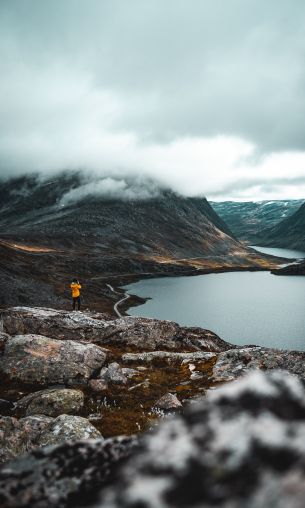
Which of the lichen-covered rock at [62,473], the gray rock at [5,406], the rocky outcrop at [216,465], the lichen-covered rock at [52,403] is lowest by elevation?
the gray rock at [5,406]

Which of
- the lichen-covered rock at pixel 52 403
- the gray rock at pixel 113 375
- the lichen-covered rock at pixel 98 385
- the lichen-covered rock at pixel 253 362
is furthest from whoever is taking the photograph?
the lichen-covered rock at pixel 253 362

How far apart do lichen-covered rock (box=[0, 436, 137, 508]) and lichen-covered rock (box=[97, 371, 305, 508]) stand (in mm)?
1377

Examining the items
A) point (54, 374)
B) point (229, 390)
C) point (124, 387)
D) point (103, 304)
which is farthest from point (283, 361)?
point (103, 304)

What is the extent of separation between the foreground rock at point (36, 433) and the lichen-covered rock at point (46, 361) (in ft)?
32.2

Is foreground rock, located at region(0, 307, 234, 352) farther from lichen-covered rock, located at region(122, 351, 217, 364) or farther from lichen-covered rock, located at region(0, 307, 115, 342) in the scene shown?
lichen-covered rock, located at region(122, 351, 217, 364)

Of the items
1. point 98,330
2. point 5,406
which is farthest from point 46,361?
point 98,330

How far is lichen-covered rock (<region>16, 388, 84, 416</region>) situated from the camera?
853 inches

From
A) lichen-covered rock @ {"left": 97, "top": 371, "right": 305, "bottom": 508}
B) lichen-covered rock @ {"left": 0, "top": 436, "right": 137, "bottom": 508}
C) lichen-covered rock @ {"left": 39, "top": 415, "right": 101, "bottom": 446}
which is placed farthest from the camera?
lichen-covered rock @ {"left": 39, "top": 415, "right": 101, "bottom": 446}

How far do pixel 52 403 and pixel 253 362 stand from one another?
17.1 metres

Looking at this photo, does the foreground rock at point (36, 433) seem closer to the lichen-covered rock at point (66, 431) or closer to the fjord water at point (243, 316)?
the lichen-covered rock at point (66, 431)

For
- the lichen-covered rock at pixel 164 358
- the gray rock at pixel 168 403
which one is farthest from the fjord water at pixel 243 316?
the gray rock at pixel 168 403

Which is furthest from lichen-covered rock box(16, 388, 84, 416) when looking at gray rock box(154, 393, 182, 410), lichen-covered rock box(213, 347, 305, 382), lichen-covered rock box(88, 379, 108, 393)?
lichen-covered rock box(213, 347, 305, 382)

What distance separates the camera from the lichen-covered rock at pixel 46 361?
1082 inches

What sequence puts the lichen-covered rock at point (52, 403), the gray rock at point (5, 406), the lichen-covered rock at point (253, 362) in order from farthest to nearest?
the lichen-covered rock at point (253, 362) → the gray rock at point (5, 406) → the lichen-covered rock at point (52, 403)
